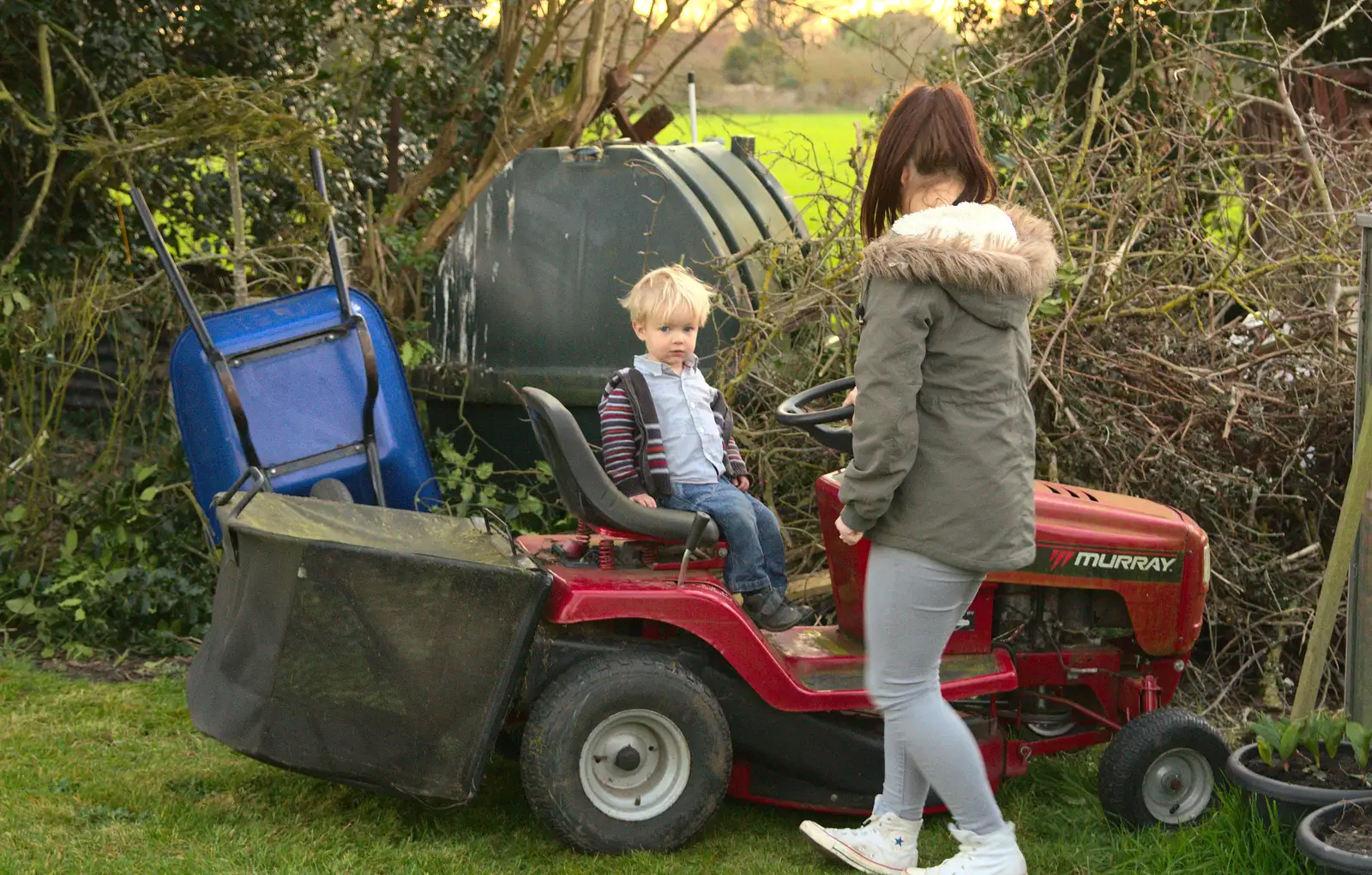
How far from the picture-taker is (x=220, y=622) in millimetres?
3613

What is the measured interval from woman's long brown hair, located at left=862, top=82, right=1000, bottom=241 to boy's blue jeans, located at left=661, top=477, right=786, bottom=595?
86 centimetres

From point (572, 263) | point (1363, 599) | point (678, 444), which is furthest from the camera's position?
point (572, 263)

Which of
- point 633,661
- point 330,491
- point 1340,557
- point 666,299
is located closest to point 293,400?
point 330,491

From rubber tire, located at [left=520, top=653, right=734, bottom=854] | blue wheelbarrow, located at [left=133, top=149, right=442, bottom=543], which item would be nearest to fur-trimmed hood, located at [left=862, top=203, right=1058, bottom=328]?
rubber tire, located at [left=520, top=653, right=734, bottom=854]

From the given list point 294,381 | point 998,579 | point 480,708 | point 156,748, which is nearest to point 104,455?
point 294,381

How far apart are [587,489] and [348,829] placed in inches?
41.6

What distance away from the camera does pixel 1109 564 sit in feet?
12.3

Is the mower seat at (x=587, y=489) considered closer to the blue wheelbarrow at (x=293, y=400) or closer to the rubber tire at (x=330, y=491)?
the rubber tire at (x=330, y=491)

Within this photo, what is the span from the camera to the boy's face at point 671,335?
149 inches

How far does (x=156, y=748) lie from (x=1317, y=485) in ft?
12.4

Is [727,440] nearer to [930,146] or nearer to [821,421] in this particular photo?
[821,421]

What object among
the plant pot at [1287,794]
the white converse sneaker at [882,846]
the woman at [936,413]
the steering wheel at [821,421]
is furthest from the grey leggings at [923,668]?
the plant pot at [1287,794]

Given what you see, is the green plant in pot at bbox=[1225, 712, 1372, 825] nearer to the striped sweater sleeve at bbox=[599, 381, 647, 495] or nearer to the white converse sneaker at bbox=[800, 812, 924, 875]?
the white converse sneaker at bbox=[800, 812, 924, 875]

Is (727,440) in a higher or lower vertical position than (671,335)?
lower
